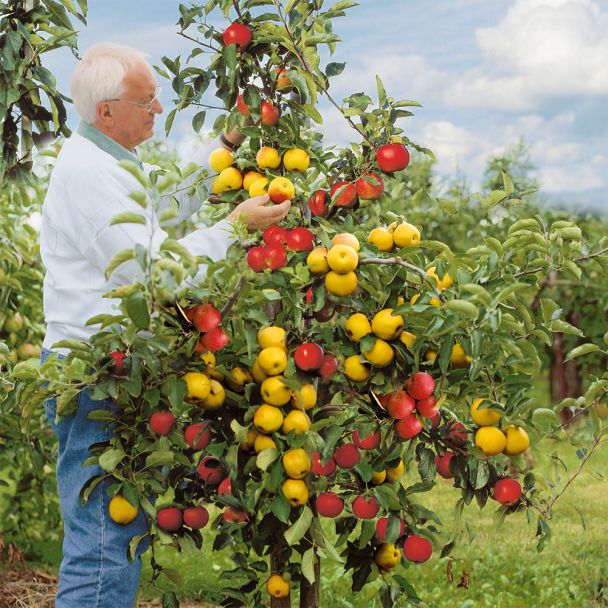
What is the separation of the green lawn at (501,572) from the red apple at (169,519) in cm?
106

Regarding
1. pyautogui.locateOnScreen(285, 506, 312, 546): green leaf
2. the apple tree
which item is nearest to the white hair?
the apple tree

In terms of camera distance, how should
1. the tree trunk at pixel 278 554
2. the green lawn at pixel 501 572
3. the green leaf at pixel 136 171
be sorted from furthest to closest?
the green lawn at pixel 501 572, the tree trunk at pixel 278 554, the green leaf at pixel 136 171

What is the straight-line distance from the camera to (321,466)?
7.03 feet

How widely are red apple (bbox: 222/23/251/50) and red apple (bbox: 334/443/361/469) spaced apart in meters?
1.08

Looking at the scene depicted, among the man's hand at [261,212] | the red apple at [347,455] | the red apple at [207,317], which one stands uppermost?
the man's hand at [261,212]

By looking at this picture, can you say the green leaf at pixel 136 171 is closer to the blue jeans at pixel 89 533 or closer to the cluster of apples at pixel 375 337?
the cluster of apples at pixel 375 337

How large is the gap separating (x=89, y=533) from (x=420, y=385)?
36.9 inches

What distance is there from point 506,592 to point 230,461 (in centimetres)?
184

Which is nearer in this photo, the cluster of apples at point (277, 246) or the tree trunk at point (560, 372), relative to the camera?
the cluster of apples at point (277, 246)

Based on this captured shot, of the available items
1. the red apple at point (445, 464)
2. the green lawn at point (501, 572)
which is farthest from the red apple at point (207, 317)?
the green lawn at point (501, 572)

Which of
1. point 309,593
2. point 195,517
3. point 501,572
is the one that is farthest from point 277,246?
point 501,572

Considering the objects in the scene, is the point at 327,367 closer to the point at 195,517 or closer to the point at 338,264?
the point at 338,264

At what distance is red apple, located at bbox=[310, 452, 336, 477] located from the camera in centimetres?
213

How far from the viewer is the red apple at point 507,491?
2.14 metres
